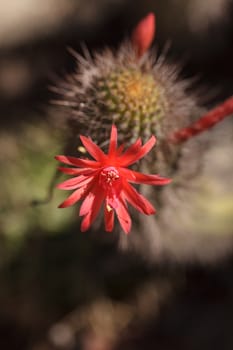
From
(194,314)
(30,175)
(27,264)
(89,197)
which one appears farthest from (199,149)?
(194,314)

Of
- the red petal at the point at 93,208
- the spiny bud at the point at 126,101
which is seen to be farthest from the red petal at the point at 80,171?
the spiny bud at the point at 126,101

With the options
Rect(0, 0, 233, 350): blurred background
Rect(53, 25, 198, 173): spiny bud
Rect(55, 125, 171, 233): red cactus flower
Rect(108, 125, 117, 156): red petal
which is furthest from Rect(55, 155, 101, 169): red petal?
Rect(0, 0, 233, 350): blurred background

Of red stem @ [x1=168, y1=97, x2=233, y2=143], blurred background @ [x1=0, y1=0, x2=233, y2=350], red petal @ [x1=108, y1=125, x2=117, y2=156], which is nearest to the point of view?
red petal @ [x1=108, y1=125, x2=117, y2=156]

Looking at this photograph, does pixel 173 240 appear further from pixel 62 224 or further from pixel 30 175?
pixel 30 175

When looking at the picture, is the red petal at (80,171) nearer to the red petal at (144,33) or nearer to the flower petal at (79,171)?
the flower petal at (79,171)

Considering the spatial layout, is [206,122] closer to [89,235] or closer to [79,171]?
[79,171]

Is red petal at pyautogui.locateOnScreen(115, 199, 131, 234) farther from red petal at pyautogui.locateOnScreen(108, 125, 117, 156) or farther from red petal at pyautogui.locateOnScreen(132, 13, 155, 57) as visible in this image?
red petal at pyautogui.locateOnScreen(132, 13, 155, 57)
